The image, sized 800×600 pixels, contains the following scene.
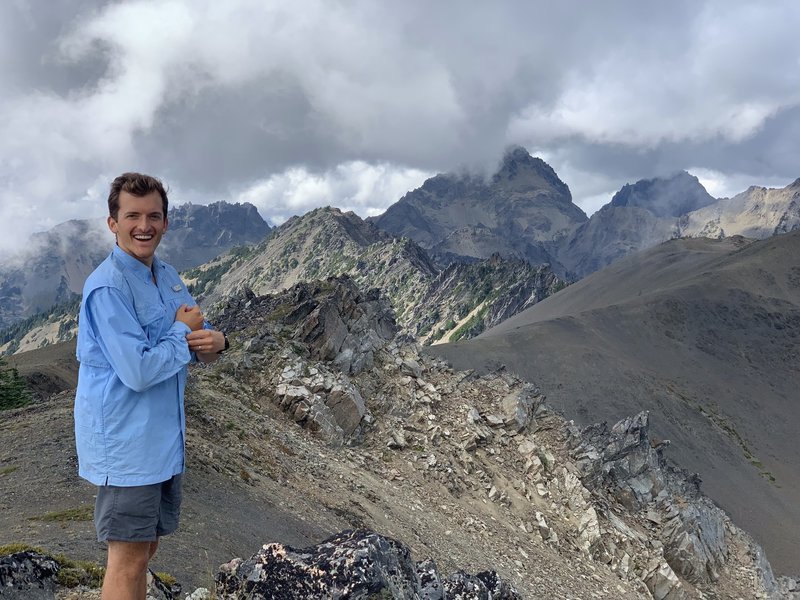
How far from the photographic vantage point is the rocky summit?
9.02m

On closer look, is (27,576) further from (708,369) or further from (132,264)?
(708,369)

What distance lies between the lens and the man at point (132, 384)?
5.06 m

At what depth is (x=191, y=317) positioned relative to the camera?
575cm

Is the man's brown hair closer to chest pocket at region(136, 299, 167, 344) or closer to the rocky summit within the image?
chest pocket at region(136, 299, 167, 344)

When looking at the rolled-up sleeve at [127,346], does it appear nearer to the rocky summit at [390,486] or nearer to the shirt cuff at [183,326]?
the shirt cuff at [183,326]

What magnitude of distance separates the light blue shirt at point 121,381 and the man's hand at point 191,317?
31 cm

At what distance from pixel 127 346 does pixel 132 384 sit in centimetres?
35

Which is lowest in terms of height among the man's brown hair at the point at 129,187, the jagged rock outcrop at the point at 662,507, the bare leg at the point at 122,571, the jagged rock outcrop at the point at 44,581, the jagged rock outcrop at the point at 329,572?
the jagged rock outcrop at the point at 662,507

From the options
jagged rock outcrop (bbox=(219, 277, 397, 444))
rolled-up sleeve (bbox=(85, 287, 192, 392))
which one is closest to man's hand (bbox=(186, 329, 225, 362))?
rolled-up sleeve (bbox=(85, 287, 192, 392))

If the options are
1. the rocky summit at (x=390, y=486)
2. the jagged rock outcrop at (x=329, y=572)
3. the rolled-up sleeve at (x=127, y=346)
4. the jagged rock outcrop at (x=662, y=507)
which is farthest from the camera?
the jagged rock outcrop at (x=662, y=507)

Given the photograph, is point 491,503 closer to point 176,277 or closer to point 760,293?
point 176,277

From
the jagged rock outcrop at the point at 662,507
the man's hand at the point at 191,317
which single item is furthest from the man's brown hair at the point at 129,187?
the jagged rock outcrop at the point at 662,507

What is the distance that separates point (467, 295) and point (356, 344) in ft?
557

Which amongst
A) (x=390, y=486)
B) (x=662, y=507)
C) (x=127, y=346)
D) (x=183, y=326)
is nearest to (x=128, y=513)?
(x=127, y=346)
